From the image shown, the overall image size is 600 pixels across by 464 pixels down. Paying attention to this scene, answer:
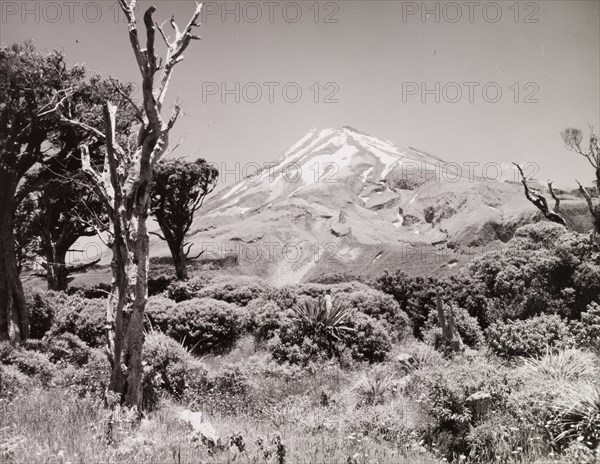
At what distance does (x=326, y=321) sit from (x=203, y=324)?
3823mm

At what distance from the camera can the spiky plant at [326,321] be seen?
39.2 feet

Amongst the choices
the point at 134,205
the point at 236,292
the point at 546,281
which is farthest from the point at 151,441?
the point at 546,281

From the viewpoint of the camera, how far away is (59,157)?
47.9 ft

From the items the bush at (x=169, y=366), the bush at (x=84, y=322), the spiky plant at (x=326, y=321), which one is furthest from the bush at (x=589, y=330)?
the bush at (x=84, y=322)

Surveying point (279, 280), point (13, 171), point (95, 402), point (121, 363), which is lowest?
point (279, 280)

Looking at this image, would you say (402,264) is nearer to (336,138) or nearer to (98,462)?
(98,462)

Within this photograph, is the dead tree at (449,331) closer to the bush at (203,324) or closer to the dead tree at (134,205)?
the bush at (203,324)

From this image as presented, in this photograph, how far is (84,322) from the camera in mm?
14055

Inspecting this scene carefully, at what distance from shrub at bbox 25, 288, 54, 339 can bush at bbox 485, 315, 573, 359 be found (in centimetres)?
1407

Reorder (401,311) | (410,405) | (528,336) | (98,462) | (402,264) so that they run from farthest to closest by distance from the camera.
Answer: (402,264), (401,311), (528,336), (410,405), (98,462)

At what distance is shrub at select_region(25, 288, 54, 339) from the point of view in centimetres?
1480

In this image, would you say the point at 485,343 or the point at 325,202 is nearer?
the point at 485,343

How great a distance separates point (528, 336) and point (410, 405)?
17.7ft

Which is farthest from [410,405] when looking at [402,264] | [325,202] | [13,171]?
[325,202]
